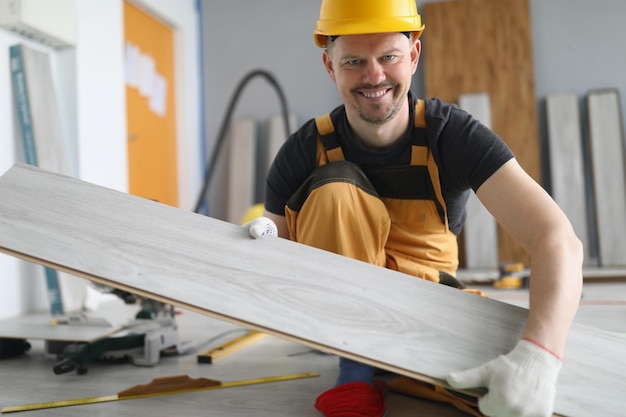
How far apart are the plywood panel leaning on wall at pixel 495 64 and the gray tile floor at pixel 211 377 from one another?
251 centimetres

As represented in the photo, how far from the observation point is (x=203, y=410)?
1491 mm

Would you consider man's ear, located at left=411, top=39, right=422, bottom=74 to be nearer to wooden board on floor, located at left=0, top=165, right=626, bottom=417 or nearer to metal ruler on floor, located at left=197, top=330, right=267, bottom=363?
wooden board on floor, located at left=0, top=165, right=626, bottom=417

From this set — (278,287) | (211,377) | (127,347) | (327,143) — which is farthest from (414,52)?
(127,347)

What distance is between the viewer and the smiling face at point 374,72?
60.5 inches

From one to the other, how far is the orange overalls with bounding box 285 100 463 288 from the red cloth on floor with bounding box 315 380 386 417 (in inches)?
13.9

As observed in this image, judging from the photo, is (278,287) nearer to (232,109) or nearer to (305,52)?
(232,109)

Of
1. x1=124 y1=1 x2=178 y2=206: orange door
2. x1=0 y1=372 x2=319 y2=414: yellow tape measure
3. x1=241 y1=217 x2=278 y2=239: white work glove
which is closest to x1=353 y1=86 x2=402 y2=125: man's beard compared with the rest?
x1=241 y1=217 x2=278 y2=239: white work glove

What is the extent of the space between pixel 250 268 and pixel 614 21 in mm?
4719

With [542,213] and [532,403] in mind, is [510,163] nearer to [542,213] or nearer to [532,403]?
[542,213]

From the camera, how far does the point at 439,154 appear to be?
1.65 m

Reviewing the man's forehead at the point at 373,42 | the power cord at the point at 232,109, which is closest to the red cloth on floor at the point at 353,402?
the man's forehead at the point at 373,42

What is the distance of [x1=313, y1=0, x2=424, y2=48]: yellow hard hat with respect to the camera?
152cm

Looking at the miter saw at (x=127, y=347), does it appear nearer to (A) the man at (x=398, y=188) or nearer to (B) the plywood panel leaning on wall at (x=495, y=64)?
(A) the man at (x=398, y=188)

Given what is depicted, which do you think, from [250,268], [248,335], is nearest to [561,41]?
[248,335]
